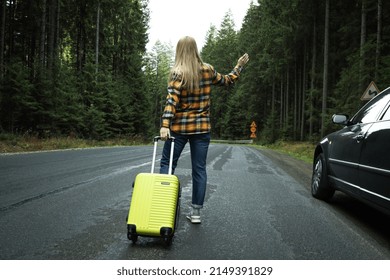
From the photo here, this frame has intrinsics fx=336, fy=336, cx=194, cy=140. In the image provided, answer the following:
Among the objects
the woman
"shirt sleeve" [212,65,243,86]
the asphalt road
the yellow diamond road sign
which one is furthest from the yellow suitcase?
the yellow diamond road sign

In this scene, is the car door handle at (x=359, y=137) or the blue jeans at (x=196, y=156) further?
the car door handle at (x=359, y=137)

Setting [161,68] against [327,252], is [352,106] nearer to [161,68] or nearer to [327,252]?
[327,252]

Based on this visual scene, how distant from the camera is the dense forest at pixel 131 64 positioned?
1650 centimetres

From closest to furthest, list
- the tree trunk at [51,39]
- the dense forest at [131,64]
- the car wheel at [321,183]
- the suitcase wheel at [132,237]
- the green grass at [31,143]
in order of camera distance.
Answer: the suitcase wheel at [132,237], the car wheel at [321,183], the green grass at [31,143], the dense forest at [131,64], the tree trunk at [51,39]

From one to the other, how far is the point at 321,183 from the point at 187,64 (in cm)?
342

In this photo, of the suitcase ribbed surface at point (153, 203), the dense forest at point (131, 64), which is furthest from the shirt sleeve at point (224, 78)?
the dense forest at point (131, 64)

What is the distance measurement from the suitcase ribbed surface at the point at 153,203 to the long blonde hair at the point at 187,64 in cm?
113

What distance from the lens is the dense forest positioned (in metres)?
16.5

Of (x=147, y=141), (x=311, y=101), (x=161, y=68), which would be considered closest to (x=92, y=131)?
(x=147, y=141)

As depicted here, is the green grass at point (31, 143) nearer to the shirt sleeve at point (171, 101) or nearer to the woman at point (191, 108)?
the woman at point (191, 108)

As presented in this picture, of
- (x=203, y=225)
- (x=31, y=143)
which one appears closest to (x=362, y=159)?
(x=203, y=225)

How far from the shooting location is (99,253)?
117 inches

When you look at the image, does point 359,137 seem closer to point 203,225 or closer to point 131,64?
point 203,225

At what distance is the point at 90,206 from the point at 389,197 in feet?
12.3
